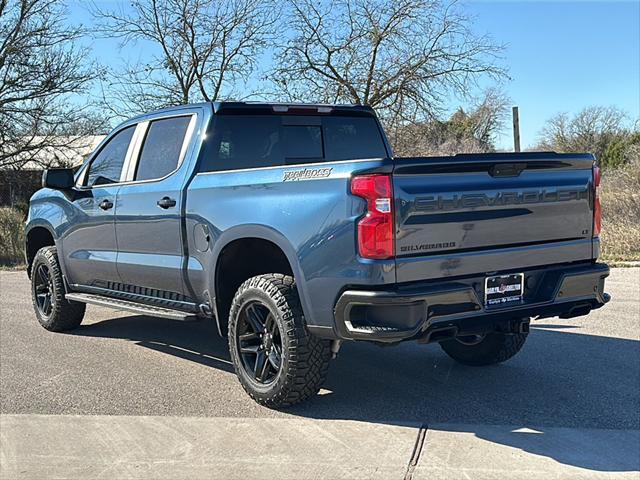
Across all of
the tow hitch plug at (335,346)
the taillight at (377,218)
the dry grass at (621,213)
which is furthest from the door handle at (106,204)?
the dry grass at (621,213)

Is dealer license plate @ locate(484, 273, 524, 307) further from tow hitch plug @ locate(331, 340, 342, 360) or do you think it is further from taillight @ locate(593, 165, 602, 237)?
tow hitch plug @ locate(331, 340, 342, 360)

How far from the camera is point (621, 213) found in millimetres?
14023

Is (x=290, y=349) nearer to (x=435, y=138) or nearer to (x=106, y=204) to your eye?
(x=106, y=204)

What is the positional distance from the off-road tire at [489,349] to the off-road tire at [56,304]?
3.78 metres

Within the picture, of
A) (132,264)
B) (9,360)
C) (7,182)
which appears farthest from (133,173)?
(7,182)

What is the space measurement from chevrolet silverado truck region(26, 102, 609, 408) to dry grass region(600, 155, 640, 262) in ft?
24.4

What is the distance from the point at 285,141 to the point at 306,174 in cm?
161

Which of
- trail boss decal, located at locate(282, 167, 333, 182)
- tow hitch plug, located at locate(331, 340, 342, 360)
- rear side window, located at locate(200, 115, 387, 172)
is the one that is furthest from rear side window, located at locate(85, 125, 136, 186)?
tow hitch plug, located at locate(331, 340, 342, 360)

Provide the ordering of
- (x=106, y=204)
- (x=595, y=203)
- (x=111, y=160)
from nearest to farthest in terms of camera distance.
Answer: (x=595, y=203) < (x=106, y=204) < (x=111, y=160)

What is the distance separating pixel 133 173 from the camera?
5.97 m

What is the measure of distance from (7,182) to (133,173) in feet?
53.5

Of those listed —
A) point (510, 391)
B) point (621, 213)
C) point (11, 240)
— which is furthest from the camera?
point (11, 240)

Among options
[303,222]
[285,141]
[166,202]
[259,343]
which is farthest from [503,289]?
[166,202]

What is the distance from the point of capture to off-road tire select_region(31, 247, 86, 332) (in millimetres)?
6922
